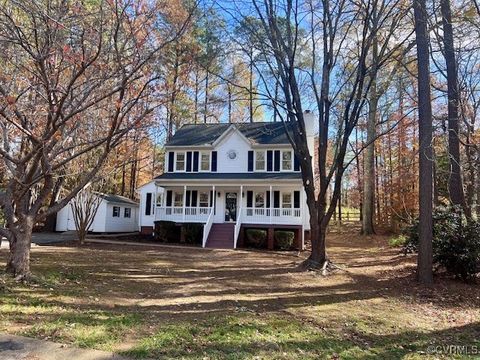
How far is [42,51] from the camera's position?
757 centimetres

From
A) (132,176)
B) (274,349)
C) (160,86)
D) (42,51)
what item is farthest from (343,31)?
(132,176)

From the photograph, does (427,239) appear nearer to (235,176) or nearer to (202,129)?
(235,176)

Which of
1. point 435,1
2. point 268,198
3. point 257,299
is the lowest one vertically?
point 257,299

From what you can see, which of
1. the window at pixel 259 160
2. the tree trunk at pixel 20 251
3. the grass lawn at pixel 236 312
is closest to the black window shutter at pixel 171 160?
the window at pixel 259 160

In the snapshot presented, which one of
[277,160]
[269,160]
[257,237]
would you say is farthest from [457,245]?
[269,160]

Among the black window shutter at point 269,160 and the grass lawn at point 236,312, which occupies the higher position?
the black window shutter at point 269,160

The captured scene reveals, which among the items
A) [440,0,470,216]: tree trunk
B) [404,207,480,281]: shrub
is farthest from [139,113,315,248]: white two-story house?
[404,207,480,281]: shrub

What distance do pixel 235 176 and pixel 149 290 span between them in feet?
48.5

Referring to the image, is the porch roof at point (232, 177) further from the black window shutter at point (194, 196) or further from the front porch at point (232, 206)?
the black window shutter at point (194, 196)

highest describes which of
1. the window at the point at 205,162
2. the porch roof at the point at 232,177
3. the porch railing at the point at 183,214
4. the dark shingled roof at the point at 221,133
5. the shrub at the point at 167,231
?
the dark shingled roof at the point at 221,133

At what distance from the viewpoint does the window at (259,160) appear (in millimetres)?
23342

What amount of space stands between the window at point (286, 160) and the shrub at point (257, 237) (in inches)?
173

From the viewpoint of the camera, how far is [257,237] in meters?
20.6

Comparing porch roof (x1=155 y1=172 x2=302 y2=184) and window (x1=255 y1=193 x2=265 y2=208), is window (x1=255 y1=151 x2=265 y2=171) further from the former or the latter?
window (x1=255 y1=193 x2=265 y2=208)
